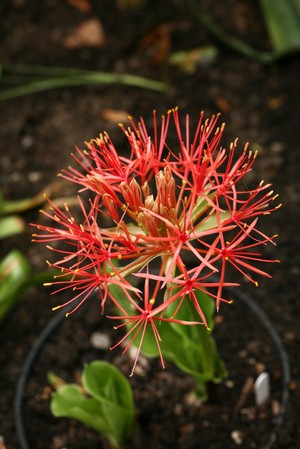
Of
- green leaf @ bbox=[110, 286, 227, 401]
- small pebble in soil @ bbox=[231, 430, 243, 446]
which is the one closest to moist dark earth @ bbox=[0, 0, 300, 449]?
small pebble in soil @ bbox=[231, 430, 243, 446]

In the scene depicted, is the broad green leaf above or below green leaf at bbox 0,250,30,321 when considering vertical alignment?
below

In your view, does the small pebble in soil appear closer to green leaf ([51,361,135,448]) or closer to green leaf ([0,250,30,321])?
green leaf ([51,361,135,448])

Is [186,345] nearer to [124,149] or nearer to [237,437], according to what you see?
[237,437]

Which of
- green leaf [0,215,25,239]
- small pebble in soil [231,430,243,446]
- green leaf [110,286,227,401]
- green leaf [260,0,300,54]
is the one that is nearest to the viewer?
green leaf [110,286,227,401]

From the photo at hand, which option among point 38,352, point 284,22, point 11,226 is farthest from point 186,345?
point 284,22

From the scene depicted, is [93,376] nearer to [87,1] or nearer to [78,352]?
[78,352]

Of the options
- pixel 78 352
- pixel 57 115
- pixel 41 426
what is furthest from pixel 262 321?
pixel 57 115

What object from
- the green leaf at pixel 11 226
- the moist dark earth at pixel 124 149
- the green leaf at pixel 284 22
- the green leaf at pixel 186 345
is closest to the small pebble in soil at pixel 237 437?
the moist dark earth at pixel 124 149
